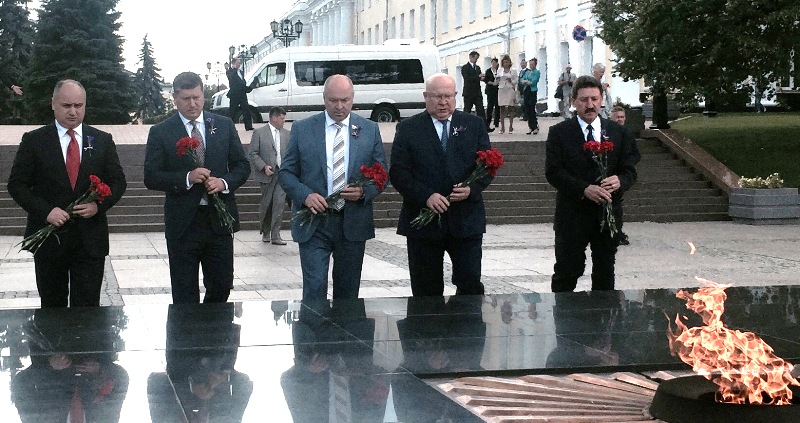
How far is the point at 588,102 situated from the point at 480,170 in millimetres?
947

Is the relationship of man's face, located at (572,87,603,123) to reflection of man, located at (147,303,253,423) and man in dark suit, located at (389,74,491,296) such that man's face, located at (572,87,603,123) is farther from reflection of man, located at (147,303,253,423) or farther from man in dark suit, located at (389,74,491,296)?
reflection of man, located at (147,303,253,423)

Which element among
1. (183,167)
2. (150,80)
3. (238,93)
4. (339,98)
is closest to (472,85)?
(238,93)

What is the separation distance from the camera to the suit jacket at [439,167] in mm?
8383

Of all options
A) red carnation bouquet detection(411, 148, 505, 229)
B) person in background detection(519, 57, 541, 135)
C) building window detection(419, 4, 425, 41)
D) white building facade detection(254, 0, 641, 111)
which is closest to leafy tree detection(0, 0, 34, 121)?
white building facade detection(254, 0, 641, 111)

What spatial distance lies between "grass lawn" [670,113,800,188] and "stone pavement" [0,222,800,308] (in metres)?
4.45

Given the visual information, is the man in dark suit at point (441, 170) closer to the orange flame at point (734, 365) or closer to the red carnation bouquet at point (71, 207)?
the red carnation bouquet at point (71, 207)

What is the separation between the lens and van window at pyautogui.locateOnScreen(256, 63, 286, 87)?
40031mm

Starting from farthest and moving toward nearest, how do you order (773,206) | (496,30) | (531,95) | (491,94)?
1. (496,30)
2. (491,94)
3. (531,95)
4. (773,206)

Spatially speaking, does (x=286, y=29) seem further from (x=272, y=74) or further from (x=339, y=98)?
(x=339, y=98)

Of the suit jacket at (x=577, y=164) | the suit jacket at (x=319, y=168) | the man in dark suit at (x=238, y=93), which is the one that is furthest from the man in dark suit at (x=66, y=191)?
the man in dark suit at (x=238, y=93)

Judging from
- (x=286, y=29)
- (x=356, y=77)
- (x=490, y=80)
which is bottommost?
(x=490, y=80)

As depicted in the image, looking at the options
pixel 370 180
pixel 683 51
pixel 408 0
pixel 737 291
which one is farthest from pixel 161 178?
pixel 408 0

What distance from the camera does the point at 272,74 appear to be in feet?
132

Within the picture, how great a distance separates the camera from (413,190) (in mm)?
8297
